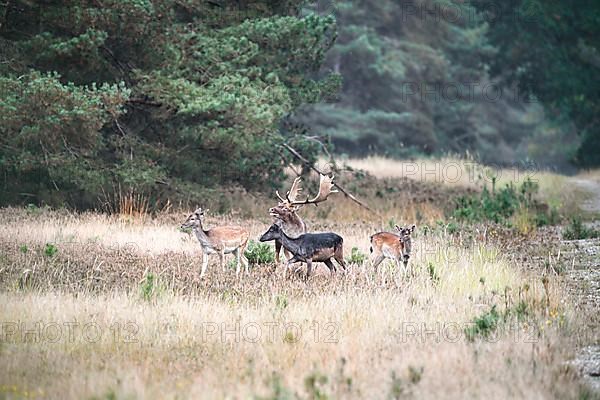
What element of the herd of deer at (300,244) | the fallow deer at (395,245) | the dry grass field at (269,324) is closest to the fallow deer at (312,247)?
the herd of deer at (300,244)

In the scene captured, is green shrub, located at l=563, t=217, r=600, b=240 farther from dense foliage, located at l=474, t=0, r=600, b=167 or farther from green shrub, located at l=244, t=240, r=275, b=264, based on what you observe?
dense foliage, located at l=474, t=0, r=600, b=167

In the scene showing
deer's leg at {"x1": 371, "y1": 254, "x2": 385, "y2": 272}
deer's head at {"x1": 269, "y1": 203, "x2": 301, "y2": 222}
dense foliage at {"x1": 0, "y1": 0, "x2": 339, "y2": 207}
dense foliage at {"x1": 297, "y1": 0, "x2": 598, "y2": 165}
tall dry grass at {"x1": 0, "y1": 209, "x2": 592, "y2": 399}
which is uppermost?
dense foliage at {"x1": 297, "y1": 0, "x2": 598, "y2": 165}

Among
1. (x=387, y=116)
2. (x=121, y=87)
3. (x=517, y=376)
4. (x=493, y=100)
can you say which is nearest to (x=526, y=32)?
(x=387, y=116)

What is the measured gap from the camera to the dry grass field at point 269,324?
8453 millimetres

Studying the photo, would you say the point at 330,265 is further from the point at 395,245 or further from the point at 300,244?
the point at 395,245

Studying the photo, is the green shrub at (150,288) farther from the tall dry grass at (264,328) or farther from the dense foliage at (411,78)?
the dense foliage at (411,78)

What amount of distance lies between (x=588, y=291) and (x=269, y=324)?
513cm

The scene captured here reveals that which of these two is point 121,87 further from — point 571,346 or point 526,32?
point 526,32

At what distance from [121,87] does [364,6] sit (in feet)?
115

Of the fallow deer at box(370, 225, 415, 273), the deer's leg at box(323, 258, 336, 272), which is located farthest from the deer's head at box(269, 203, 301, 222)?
the fallow deer at box(370, 225, 415, 273)

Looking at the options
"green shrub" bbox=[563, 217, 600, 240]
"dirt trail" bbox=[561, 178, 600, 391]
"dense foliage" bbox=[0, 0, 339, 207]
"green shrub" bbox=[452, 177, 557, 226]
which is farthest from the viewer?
"green shrub" bbox=[452, 177, 557, 226]

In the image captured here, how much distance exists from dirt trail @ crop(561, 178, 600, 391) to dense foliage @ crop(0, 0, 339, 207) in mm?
7538

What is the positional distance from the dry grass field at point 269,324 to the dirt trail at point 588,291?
0.16m

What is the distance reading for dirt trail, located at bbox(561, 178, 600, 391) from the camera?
368 inches
